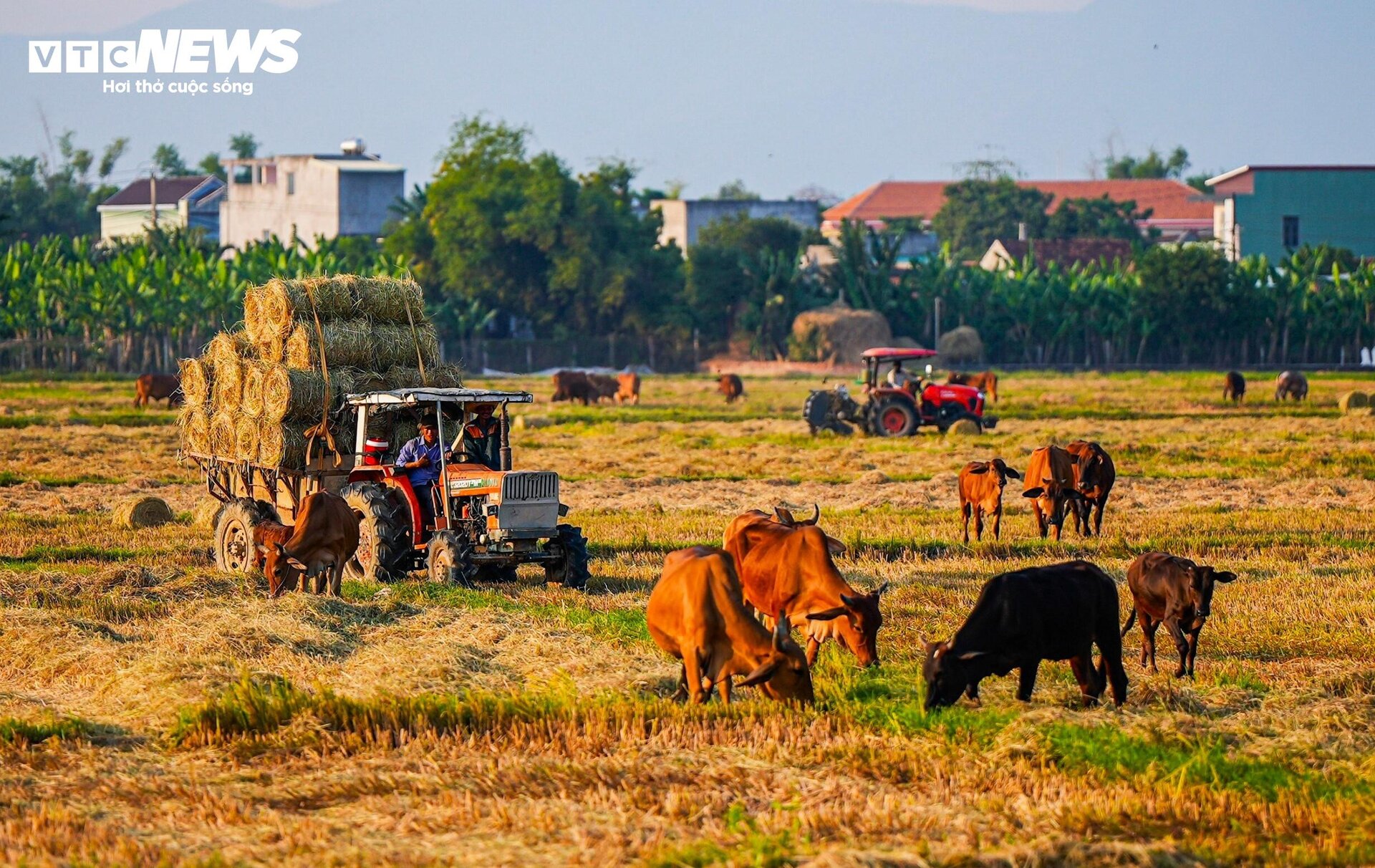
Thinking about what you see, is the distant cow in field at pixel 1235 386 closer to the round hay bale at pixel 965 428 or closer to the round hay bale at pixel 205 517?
the round hay bale at pixel 965 428

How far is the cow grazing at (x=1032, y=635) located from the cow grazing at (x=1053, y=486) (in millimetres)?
8875

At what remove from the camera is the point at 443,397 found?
17.5 m

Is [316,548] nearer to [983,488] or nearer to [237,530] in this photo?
[237,530]

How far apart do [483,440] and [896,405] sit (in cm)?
2059

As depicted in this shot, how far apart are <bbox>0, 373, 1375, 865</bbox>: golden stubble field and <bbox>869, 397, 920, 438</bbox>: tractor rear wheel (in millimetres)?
15918

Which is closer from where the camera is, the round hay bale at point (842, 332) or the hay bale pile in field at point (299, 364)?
the hay bale pile in field at point (299, 364)

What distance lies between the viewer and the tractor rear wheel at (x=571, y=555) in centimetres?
1722

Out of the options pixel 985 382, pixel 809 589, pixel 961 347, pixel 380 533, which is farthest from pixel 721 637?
pixel 961 347

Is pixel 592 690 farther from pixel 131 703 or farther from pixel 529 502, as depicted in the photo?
pixel 529 502

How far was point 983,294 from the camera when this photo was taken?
79.0 meters

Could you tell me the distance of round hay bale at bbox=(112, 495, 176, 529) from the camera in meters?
22.1

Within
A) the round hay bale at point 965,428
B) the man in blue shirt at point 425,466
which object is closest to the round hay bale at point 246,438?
the man in blue shirt at point 425,466

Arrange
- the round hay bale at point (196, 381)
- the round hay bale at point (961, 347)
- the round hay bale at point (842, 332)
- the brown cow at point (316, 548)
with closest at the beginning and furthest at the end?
the brown cow at point (316, 548) → the round hay bale at point (196, 381) → the round hay bale at point (961, 347) → the round hay bale at point (842, 332)

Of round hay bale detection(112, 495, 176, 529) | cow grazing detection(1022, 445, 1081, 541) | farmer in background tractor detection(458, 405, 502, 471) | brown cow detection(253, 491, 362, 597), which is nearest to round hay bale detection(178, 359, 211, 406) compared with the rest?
round hay bale detection(112, 495, 176, 529)
